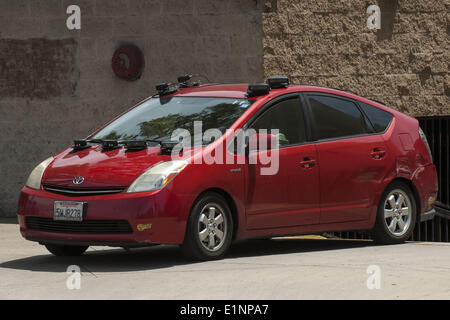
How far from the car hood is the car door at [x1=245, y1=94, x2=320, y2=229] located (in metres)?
0.99

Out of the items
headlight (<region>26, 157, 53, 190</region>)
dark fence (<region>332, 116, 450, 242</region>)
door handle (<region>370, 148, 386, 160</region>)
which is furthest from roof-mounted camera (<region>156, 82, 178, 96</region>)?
dark fence (<region>332, 116, 450, 242</region>)

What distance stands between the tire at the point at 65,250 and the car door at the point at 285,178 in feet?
5.60

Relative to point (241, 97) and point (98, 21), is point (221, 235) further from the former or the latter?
point (98, 21)

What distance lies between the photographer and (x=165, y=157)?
8.84m

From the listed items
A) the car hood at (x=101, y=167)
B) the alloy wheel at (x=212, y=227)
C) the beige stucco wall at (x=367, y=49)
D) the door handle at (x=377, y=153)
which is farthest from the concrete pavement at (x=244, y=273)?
the beige stucco wall at (x=367, y=49)

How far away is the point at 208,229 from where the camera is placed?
8.90 m

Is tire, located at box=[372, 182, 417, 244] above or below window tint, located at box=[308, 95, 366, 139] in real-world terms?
below

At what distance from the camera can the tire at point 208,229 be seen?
28.7 ft

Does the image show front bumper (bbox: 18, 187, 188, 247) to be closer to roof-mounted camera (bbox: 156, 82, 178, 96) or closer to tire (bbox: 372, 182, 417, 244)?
roof-mounted camera (bbox: 156, 82, 178, 96)

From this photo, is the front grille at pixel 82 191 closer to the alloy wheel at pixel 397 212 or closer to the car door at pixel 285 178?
the car door at pixel 285 178

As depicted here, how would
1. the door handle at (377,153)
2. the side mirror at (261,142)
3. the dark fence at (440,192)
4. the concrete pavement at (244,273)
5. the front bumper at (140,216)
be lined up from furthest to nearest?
the dark fence at (440,192)
the door handle at (377,153)
the side mirror at (261,142)
the front bumper at (140,216)
the concrete pavement at (244,273)

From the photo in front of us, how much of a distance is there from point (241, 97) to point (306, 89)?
32.6 inches

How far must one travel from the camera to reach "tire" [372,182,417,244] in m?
10.6
